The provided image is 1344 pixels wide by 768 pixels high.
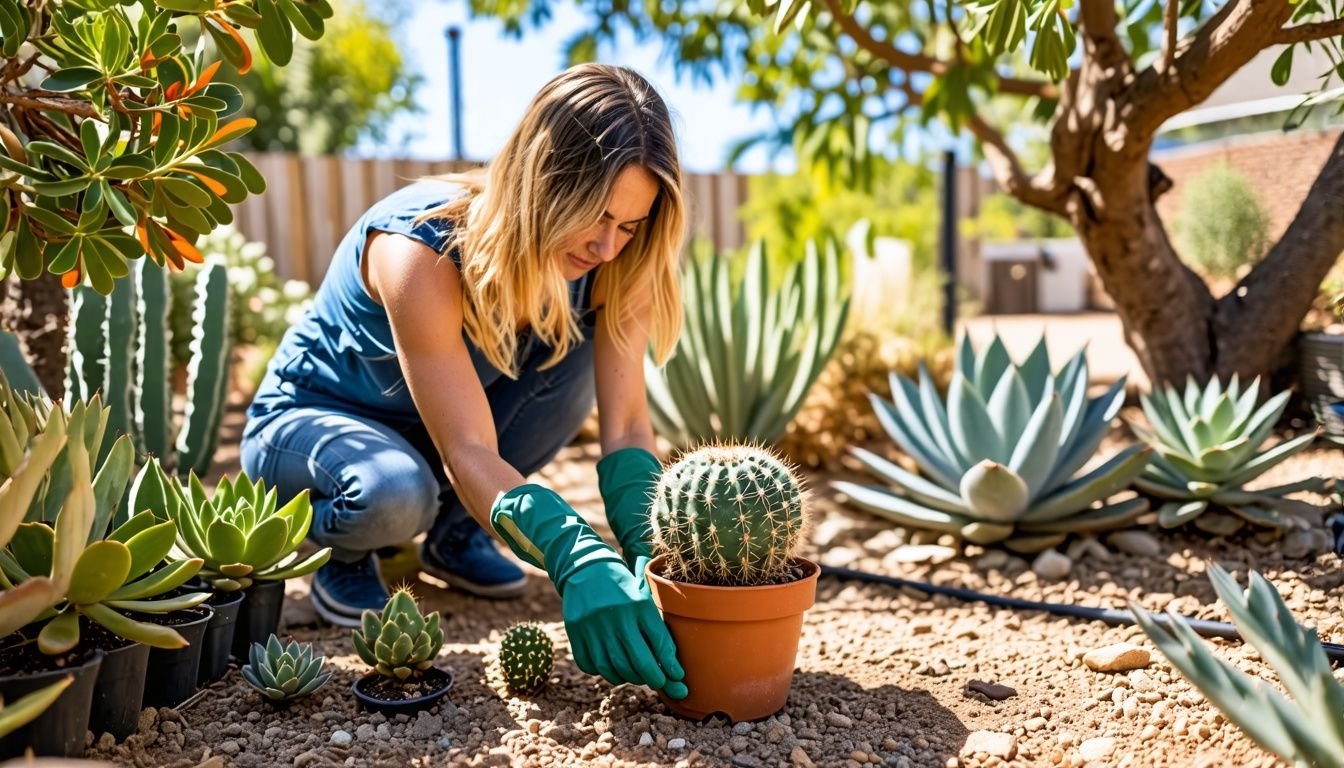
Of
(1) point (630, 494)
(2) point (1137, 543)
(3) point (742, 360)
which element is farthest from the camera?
(3) point (742, 360)

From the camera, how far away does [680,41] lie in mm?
4645

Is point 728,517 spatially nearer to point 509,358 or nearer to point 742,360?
point 509,358

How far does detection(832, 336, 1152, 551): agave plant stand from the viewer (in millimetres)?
2600

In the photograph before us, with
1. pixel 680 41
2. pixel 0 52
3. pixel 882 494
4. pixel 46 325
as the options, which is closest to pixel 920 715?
pixel 882 494

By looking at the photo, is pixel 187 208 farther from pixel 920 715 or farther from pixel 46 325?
pixel 46 325

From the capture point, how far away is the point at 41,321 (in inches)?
117

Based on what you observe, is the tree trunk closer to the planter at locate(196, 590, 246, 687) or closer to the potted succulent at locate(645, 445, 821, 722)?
the planter at locate(196, 590, 246, 687)

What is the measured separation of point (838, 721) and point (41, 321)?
254 centimetres

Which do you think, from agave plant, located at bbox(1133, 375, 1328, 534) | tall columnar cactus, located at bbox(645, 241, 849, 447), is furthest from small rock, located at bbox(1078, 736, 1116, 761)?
tall columnar cactus, located at bbox(645, 241, 849, 447)

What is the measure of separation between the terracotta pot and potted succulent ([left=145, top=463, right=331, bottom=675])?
24.6 inches

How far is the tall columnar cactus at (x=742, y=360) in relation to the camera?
358 centimetres

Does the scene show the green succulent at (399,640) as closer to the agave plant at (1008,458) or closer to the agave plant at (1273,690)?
the agave plant at (1273,690)

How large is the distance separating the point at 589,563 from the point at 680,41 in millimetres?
3447

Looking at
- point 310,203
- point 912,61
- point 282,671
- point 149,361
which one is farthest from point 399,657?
point 310,203
